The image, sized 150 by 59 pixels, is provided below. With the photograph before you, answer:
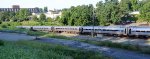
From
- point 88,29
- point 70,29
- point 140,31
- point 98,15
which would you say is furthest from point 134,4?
point 140,31

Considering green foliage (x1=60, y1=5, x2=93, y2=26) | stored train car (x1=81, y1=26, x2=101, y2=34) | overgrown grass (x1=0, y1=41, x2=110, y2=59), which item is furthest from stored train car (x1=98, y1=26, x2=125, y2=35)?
overgrown grass (x1=0, y1=41, x2=110, y2=59)

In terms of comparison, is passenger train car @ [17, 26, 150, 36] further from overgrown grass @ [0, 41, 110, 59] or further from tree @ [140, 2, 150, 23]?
tree @ [140, 2, 150, 23]

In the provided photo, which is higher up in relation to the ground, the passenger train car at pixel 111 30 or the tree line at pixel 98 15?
the tree line at pixel 98 15

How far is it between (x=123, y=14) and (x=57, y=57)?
61408mm

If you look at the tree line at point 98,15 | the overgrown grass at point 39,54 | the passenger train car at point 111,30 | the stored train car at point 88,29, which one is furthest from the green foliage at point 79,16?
the overgrown grass at point 39,54

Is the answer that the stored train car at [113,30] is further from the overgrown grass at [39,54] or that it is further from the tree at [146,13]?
the overgrown grass at [39,54]

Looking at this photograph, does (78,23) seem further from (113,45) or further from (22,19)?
(22,19)

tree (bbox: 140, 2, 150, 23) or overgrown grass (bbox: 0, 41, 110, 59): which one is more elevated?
tree (bbox: 140, 2, 150, 23)

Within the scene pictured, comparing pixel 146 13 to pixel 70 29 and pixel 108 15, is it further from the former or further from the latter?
pixel 70 29

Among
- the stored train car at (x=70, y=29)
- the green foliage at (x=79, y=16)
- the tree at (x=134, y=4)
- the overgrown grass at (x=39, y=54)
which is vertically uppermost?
the tree at (x=134, y=4)

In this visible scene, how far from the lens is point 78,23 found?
73.7m

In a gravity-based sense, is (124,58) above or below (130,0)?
below

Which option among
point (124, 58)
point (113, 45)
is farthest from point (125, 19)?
point (124, 58)

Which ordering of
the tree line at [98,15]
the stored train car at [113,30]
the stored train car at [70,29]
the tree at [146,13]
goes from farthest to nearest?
1. the tree line at [98,15]
2. the tree at [146,13]
3. the stored train car at [70,29]
4. the stored train car at [113,30]
